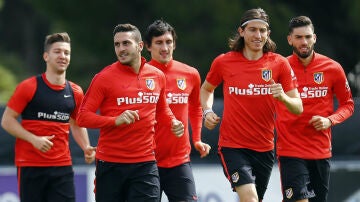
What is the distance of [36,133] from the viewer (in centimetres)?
1036

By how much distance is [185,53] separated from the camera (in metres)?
20.3

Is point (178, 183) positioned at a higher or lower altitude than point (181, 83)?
lower


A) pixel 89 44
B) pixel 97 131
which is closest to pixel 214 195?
pixel 97 131

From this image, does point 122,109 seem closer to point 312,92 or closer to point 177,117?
point 177,117

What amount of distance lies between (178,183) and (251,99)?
114 cm

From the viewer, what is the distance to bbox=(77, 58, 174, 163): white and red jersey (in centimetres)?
946

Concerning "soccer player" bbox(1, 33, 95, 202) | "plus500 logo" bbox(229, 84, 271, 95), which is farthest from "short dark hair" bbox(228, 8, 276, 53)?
"soccer player" bbox(1, 33, 95, 202)

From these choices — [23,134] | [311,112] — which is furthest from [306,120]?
[23,134]

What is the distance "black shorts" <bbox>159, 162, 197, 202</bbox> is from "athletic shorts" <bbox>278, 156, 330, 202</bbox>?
96 cm

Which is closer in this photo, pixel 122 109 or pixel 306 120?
pixel 122 109

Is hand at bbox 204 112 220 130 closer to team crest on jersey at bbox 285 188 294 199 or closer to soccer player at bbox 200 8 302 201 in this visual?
soccer player at bbox 200 8 302 201

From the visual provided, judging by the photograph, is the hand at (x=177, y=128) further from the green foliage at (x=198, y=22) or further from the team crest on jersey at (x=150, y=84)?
the green foliage at (x=198, y=22)

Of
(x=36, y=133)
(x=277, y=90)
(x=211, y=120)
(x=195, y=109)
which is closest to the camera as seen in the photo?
(x=277, y=90)

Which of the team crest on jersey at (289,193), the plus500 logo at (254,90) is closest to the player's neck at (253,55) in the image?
the plus500 logo at (254,90)
